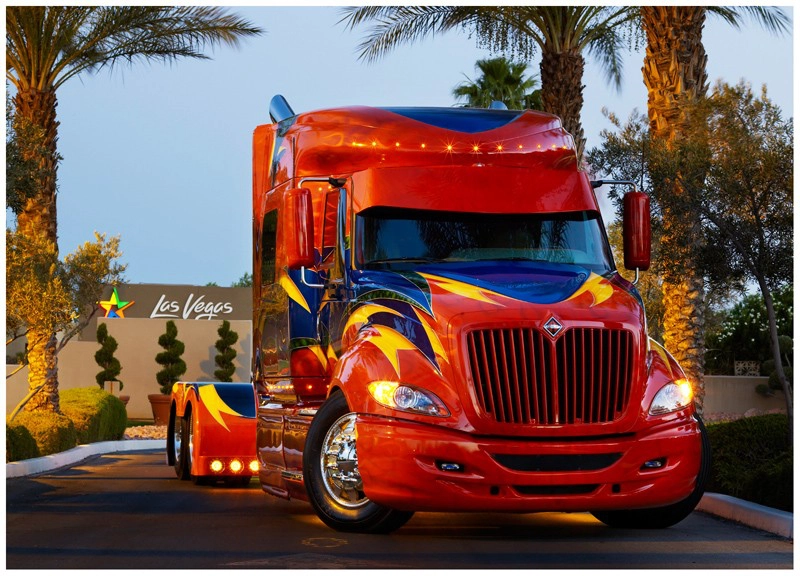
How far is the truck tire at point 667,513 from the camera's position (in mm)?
10398

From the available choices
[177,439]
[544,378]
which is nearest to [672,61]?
[177,439]

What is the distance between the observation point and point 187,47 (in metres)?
27.4

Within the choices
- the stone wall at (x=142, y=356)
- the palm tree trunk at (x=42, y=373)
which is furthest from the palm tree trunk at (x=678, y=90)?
the stone wall at (x=142, y=356)

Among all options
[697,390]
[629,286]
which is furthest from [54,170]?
[629,286]

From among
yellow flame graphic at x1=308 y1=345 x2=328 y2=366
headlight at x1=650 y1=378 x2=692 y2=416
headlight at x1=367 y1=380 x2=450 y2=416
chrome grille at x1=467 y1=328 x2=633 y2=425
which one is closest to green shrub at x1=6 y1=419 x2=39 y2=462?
yellow flame graphic at x1=308 y1=345 x2=328 y2=366

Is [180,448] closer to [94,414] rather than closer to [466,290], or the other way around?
[466,290]

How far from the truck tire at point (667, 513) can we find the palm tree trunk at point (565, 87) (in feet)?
42.0

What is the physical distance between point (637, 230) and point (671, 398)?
2.07 meters

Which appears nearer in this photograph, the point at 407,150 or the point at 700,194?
the point at 407,150

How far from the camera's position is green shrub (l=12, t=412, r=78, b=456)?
22.3 meters

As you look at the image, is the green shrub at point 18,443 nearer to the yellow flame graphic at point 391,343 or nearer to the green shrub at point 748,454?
the green shrub at point 748,454

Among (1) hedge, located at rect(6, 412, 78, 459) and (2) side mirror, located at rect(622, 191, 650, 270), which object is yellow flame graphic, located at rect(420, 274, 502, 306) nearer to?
(2) side mirror, located at rect(622, 191, 650, 270)

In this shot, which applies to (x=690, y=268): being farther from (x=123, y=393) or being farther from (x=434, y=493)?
(x=123, y=393)

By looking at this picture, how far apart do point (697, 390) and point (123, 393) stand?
126 feet
